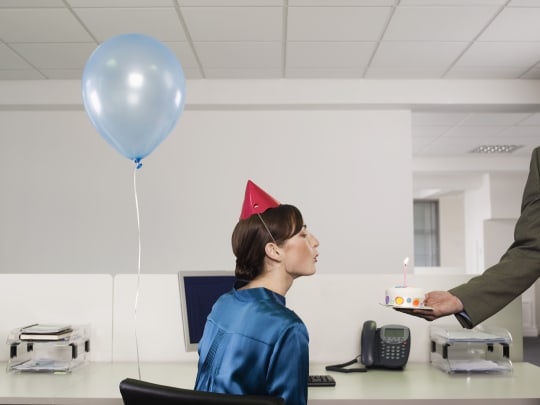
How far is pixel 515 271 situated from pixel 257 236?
0.65 meters

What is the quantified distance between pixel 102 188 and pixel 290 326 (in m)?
4.01

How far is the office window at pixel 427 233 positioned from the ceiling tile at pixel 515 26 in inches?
320

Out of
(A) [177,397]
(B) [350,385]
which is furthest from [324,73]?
(A) [177,397]

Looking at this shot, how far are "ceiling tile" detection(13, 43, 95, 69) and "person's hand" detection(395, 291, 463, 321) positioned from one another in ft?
10.8

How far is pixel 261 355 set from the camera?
124 cm

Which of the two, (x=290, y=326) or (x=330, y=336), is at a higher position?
(x=290, y=326)

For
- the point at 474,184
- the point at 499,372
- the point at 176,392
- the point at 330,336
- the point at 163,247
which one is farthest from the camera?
the point at 474,184

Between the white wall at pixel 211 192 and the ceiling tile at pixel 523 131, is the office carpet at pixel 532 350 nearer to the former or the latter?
the ceiling tile at pixel 523 131

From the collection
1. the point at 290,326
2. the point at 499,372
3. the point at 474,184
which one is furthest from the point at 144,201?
the point at 474,184

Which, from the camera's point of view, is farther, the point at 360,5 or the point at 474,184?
the point at 474,184

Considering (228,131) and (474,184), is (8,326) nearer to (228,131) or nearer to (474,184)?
(228,131)

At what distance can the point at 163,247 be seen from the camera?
16.1ft

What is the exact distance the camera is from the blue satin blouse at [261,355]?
48.2 inches

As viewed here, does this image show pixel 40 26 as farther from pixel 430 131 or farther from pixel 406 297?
pixel 430 131
